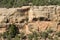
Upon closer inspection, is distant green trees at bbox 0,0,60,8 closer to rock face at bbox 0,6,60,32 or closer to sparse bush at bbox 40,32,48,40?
rock face at bbox 0,6,60,32

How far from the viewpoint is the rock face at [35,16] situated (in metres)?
37.2

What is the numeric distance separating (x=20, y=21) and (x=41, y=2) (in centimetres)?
1052

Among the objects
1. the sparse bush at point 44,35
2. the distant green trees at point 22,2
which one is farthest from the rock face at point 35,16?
the distant green trees at point 22,2

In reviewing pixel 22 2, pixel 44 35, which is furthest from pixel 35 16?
pixel 22 2

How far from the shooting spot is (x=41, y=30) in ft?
122

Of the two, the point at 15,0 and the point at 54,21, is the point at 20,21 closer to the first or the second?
the point at 54,21

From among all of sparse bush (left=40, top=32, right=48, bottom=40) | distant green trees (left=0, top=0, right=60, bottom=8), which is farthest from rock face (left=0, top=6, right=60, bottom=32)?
distant green trees (left=0, top=0, right=60, bottom=8)

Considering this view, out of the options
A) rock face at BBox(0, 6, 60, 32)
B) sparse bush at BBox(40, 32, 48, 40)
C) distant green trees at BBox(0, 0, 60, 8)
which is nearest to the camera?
sparse bush at BBox(40, 32, 48, 40)

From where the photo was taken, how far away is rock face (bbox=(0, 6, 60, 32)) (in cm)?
3719

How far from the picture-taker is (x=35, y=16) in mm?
37250

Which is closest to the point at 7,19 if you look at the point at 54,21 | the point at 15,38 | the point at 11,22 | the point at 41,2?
the point at 11,22

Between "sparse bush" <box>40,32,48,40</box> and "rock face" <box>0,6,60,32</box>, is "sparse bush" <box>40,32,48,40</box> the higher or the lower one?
the lower one

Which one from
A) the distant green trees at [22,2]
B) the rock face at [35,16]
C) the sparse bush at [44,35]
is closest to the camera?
the sparse bush at [44,35]

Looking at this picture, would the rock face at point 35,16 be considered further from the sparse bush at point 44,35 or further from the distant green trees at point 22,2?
the distant green trees at point 22,2
